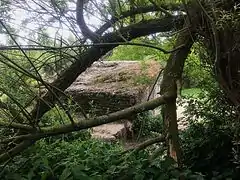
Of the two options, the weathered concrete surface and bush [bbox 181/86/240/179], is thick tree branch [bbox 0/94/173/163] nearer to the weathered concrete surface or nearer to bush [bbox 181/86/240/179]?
bush [bbox 181/86/240/179]

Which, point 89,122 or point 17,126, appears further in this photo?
point 89,122

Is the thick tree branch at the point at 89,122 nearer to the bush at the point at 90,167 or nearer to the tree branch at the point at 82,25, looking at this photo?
the bush at the point at 90,167

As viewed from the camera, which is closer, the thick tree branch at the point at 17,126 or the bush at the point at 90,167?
the thick tree branch at the point at 17,126

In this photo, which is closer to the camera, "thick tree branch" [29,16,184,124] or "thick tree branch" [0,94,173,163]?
"thick tree branch" [0,94,173,163]

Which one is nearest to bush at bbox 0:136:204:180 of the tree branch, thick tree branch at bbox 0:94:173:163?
thick tree branch at bbox 0:94:173:163

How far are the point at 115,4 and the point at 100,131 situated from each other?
4821 millimetres

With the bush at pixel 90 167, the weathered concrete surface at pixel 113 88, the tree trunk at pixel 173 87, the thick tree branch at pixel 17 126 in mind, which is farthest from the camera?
the weathered concrete surface at pixel 113 88

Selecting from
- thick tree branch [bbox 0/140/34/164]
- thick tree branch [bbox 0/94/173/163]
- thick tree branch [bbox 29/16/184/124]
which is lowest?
thick tree branch [bbox 0/140/34/164]

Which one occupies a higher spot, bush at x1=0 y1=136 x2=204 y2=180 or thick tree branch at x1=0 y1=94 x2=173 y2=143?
thick tree branch at x1=0 y1=94 x2=173 y2=143

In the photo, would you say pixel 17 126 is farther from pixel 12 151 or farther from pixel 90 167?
pixel 90 167

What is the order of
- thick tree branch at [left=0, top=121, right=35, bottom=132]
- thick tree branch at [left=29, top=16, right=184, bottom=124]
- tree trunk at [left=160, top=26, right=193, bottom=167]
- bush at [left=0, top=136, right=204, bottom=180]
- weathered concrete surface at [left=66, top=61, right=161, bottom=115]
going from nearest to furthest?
thick tree branch at [left=0, top=121, right=35, bottom=132] → bush at [left=0, top=136, right=204, bottom=180] → tree trunk at [left=160, top=26, right=193, bottom=167] → thick tree branch at [left=29, top=16, right=184, bottom=124] → weathered concrete surface at [left=66, top=61, right=161, bottom=115]

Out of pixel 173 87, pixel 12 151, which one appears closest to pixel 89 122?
pixel 12 151

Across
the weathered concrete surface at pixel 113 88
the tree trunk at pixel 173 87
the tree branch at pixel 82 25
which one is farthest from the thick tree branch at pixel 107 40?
the weathered concrete surface at pixel 113 88

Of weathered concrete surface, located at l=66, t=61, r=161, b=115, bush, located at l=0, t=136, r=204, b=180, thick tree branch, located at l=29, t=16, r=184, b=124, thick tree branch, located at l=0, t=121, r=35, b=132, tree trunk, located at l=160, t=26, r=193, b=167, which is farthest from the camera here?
weathered concrete surface, located at l=66, t=61, r=161, b=115
